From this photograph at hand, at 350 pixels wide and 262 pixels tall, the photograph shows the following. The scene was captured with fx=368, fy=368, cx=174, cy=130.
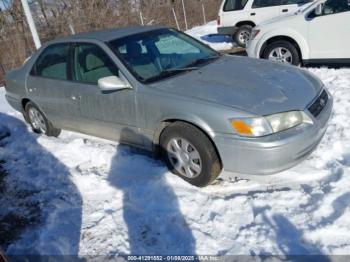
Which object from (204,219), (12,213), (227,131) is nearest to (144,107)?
(227,131)

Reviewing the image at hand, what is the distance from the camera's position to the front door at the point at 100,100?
13.4 feet

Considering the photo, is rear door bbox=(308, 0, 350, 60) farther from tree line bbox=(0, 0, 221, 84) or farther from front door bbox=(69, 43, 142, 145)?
tree line bbox=(0, 0, 221, 84)

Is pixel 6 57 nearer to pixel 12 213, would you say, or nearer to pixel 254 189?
pixel 12 213

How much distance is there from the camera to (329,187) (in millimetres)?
3443

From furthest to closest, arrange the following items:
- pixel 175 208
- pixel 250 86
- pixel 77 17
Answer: pixel 77 17
pixel 250 86
pixel 175 208

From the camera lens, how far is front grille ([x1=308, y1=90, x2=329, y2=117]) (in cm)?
350

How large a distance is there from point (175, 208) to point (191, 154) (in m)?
0.55

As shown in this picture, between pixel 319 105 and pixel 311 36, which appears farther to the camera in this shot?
pixel 311 36

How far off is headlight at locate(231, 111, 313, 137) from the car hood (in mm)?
64

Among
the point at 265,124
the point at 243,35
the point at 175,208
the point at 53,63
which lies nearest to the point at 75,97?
the point at 53,63

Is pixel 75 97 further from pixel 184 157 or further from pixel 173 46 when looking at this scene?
pixel 184 157

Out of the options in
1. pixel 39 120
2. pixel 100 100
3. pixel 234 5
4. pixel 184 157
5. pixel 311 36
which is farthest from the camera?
pixel 234 5

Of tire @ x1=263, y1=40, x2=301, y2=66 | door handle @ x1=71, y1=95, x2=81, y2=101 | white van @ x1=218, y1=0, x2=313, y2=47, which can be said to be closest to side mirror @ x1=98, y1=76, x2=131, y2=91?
door handle @ x1=71, y1=95, x2=81, y2=101

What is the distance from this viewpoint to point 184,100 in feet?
11.7
